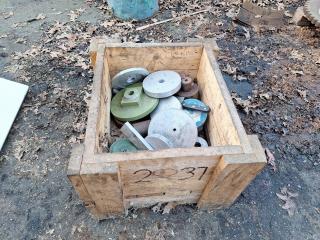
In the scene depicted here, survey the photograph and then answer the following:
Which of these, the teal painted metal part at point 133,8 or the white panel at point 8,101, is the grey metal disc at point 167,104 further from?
the teal painted metal part at point 133,8

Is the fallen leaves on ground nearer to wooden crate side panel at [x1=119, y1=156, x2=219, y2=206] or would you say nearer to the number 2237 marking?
wooden crate side panel at [x1=119, y1=156, x2=219, y2=206]

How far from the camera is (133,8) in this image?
4.80 metres

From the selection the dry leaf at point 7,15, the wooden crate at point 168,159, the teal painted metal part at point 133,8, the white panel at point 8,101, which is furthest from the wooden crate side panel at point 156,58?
the dry leaf at point 7,15

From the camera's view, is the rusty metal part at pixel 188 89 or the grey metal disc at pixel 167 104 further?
the rusty metal part at pixel 188 89

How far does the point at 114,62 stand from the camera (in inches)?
110

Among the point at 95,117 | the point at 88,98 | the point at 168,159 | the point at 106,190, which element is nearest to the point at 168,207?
the point at 106,190

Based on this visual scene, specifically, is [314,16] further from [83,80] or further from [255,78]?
[83,80]

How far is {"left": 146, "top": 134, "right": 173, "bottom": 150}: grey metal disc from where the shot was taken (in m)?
2.23

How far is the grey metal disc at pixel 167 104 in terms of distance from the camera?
273cm

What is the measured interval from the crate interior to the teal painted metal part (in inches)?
93.4

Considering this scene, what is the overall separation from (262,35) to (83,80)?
3183mm

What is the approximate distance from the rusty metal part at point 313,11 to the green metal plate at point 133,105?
10.6 ft

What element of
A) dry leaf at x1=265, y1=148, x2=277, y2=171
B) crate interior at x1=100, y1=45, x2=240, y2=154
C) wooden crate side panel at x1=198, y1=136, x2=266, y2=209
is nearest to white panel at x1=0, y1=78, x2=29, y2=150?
crate interior at x1=100, y1=45, x2=240, y2=154

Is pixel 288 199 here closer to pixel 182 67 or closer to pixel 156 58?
pixel 182 67
